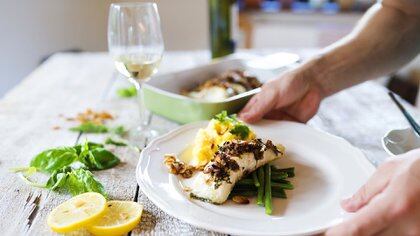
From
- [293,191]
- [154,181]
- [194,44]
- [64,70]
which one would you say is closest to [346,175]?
[293,191]

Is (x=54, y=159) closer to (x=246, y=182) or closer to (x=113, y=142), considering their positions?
(x=113, y=142)

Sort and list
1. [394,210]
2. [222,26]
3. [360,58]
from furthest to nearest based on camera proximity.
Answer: [222,26] < [360,58] < [394,210]

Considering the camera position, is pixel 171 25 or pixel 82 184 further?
pixel 171 25

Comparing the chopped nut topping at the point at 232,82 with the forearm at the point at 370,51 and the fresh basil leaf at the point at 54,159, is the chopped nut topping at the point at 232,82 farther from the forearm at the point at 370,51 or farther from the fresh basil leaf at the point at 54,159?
the fresh basil leaf at the point at 54,159

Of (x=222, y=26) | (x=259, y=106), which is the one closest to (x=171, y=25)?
(x=222, y=26)

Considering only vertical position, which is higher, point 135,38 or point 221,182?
point 135,38
